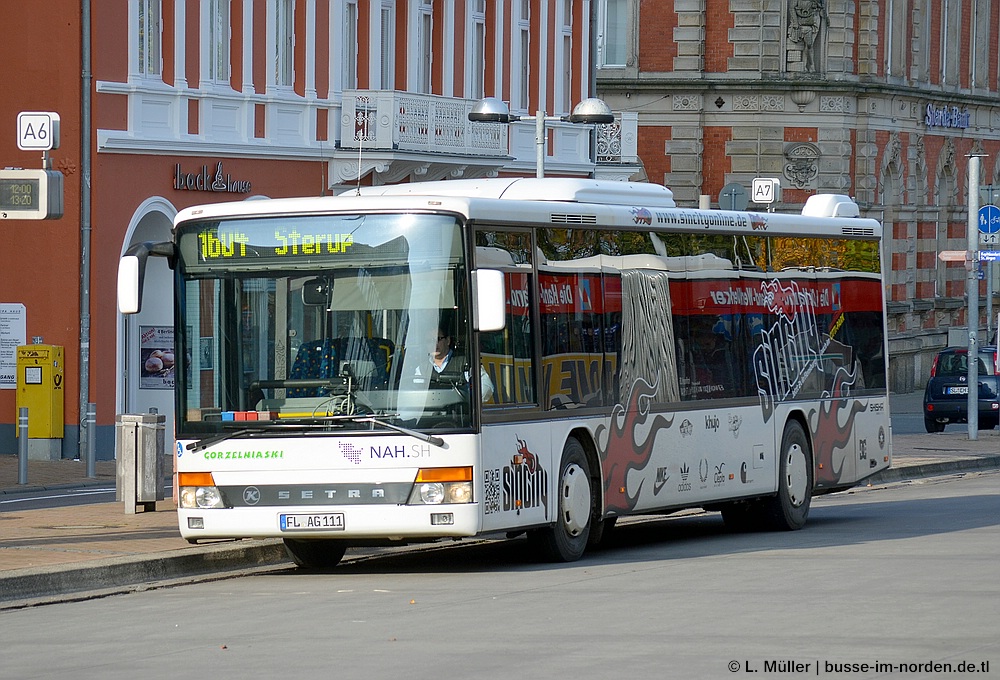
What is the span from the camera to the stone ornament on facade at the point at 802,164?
2365 inches

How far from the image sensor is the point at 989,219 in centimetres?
3744

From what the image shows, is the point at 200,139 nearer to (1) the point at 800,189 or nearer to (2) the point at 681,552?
(2) the point at 681,552

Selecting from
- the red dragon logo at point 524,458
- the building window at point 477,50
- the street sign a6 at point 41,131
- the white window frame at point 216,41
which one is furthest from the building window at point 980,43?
the red dragon logo at point 524,458

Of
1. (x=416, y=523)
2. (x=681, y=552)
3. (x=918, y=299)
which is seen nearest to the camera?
(x=416, y=523)

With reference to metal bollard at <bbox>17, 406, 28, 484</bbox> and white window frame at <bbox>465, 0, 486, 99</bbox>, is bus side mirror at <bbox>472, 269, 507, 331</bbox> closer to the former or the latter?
metal bollard at <bbox>17, 406, 28, 484</bbox>

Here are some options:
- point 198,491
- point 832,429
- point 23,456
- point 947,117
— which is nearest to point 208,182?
point 23,456

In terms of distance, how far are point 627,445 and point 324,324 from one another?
332cm

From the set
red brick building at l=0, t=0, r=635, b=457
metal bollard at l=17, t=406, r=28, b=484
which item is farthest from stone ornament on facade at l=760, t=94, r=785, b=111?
metal bollard at l=17, t=406, r=28, b=484

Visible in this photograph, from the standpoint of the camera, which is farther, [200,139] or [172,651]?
[200,139]

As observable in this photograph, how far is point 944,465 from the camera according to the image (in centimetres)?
3177

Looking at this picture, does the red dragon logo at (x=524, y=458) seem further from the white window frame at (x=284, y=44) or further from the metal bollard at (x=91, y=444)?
the white window frame at (x=284, y=44)

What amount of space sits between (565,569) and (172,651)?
16.6 ft

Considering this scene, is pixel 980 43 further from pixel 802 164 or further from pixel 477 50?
pixel 477 50

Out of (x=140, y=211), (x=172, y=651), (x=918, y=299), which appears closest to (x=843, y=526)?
(x=172, y=651)
